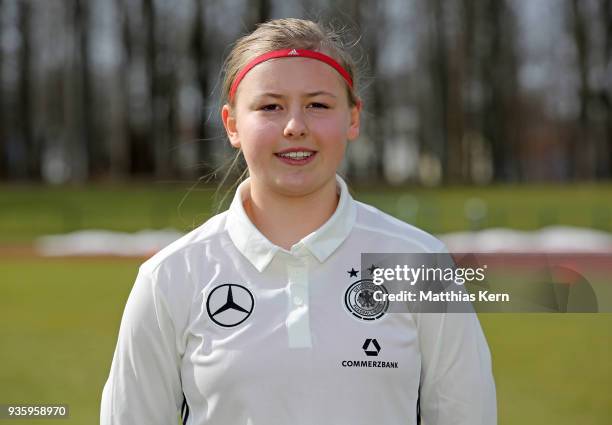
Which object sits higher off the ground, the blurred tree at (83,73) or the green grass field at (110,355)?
the blurred tree at (83,73)

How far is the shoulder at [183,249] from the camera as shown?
219cm

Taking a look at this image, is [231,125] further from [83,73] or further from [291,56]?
[83,73]

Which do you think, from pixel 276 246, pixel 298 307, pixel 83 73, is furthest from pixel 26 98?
pixel 298 307

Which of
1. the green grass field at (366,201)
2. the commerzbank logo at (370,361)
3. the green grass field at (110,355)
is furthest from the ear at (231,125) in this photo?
the green grass field at (366,201)

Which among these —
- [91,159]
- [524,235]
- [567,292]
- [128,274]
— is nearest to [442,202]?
[524,235]

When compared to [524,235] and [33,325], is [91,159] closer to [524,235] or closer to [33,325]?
[524,235]

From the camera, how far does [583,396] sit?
249 inches

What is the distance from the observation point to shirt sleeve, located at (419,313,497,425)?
7.06 feet

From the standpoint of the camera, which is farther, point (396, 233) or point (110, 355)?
point (110, 355)

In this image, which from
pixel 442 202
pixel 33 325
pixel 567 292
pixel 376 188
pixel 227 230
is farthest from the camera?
pixel 376 188

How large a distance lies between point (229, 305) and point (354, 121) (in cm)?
65

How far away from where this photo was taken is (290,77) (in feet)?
7.23

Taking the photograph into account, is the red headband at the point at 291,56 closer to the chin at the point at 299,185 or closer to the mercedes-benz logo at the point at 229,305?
the chin at the point at 299,185

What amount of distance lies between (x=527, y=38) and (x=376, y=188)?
11.8m
